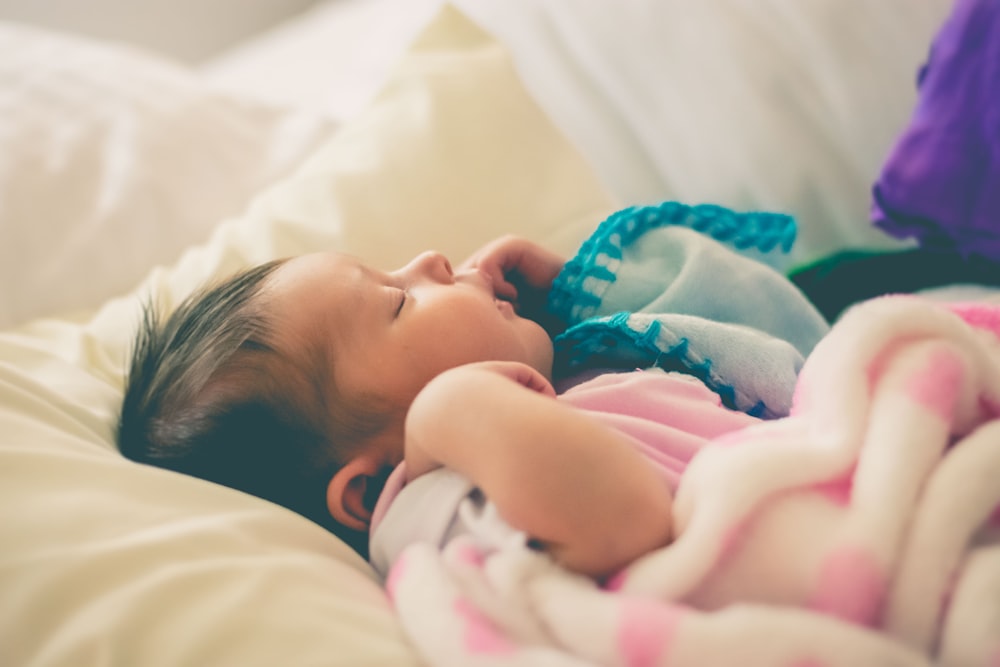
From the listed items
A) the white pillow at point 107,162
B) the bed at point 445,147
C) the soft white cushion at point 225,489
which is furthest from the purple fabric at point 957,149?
the white pillow at point 107,162

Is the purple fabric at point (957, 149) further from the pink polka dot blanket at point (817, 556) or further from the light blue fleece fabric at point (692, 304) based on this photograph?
the pink polka dot blanket at point (817, 556)

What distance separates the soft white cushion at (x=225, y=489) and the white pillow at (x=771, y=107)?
0.13 metres

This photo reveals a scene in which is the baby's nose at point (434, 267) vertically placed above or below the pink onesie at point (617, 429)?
above

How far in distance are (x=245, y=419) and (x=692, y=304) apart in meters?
0.43

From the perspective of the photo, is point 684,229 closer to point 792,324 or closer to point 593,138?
point 792,324

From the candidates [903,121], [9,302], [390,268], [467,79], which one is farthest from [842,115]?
[9,302]

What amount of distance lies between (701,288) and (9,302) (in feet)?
2.57

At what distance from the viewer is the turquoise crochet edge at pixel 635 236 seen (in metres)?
0.83

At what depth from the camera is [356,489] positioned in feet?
2.24

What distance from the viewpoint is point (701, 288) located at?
813 mm

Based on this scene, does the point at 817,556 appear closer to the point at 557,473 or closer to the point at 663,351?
the point at 557,473

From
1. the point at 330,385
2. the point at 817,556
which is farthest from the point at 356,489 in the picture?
the point at 817,556

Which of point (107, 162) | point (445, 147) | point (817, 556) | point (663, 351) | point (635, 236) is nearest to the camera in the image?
point (817, 556)

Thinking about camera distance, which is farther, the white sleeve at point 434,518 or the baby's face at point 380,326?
the baby's face at point 380,326
